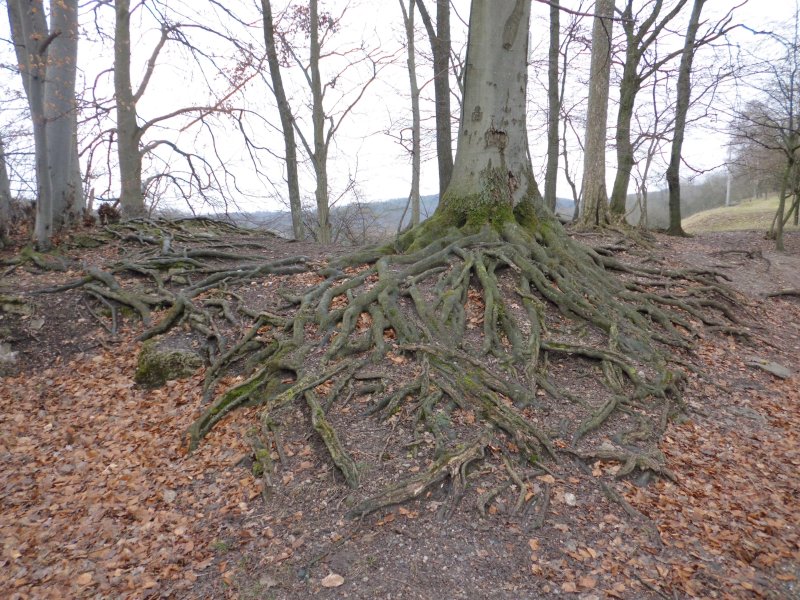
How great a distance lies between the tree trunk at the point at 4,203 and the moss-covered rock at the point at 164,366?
204 inches

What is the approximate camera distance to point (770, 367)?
20.1ft

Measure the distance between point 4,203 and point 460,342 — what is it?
30.0 ft

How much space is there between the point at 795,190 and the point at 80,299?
18.8 m

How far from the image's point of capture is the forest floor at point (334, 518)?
3.23 metres

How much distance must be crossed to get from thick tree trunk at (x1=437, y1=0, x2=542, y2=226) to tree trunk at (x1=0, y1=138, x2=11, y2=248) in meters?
7.96

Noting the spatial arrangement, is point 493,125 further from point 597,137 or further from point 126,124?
point 126,124

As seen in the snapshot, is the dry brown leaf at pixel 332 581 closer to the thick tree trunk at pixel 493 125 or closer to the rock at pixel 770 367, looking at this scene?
the thick tree trunk at pixel 493 125

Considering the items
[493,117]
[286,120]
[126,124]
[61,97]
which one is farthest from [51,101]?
[493,117]

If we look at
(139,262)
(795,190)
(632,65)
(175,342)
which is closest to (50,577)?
(175,342)

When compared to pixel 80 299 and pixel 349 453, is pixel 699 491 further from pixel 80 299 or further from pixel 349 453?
pixel 80 299

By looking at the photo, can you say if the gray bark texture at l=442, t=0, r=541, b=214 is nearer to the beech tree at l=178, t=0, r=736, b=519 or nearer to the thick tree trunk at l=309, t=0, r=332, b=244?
the beech tree at l=178, t=0, r=736, b=519

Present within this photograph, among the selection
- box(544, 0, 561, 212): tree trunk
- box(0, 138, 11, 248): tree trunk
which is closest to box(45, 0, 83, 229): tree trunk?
box(0, 138, 11, 248): tree trunk

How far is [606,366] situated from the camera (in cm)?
543

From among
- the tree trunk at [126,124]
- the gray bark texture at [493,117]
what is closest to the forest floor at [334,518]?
the gray bark texture at [493,117]
